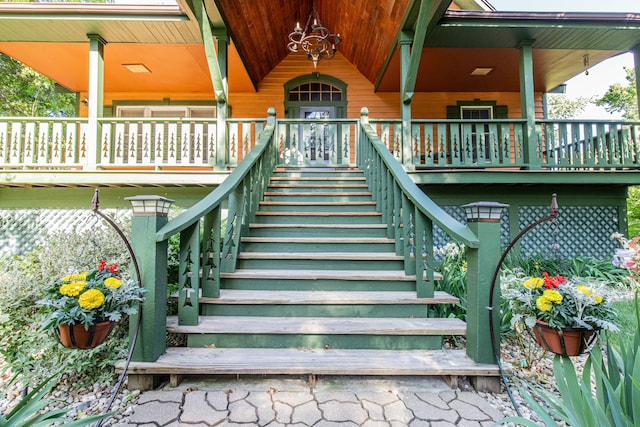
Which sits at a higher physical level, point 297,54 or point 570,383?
point 297,54

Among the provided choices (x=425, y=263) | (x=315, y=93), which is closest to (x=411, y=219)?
(x=425, y=263)

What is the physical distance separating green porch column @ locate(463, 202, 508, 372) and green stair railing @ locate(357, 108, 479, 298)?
76mm

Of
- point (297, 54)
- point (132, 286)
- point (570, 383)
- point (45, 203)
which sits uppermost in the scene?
point (297, 54)

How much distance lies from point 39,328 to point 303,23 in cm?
826

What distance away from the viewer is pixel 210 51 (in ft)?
15.5

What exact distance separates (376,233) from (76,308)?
2.66 meters

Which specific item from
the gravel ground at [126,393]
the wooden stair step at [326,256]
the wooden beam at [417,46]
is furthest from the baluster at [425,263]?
the wooden beam at [417,46]

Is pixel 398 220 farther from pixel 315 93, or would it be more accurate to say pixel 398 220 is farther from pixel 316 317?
pixel 315 93

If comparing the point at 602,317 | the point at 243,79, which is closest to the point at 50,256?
the point at 602,317

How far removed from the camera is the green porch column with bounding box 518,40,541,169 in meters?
5.27

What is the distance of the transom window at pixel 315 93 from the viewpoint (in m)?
7.75

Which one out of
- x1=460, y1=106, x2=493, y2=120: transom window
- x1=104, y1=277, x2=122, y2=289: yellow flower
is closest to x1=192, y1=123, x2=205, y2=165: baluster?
x1=104, y1=277, x2=122, y2=289: yellow flower

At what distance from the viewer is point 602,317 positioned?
1.69 m

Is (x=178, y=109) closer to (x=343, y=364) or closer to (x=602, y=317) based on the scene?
(x=343, y=364)
